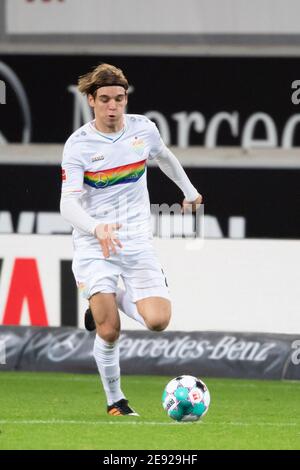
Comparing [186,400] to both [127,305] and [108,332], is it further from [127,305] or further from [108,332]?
[127,305]

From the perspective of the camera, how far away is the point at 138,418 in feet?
29.7

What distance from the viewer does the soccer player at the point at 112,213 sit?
9.17m

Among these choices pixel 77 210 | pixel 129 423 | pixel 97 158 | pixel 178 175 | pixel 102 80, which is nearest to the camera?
pixel 129 423

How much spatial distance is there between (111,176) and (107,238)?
0.74 metres

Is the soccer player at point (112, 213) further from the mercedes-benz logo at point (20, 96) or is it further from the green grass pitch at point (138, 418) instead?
the mercedes-benz logo at point (20, 96)

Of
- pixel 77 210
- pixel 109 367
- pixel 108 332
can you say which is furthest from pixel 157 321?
pixel 77 210

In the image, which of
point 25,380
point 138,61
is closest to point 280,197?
point 138,61

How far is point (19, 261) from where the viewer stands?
13000 mm

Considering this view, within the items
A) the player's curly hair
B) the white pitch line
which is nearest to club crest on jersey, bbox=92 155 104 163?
the player's curly hair

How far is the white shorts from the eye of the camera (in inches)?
365

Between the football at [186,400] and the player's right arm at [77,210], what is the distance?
88cm

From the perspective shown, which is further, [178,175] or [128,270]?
[178,175]

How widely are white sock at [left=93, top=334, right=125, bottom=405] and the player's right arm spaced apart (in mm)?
650

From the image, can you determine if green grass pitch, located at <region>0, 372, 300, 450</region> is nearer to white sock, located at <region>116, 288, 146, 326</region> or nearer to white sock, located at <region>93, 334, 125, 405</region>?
white sock, located at <region>93, 334, 125, 405</region>
